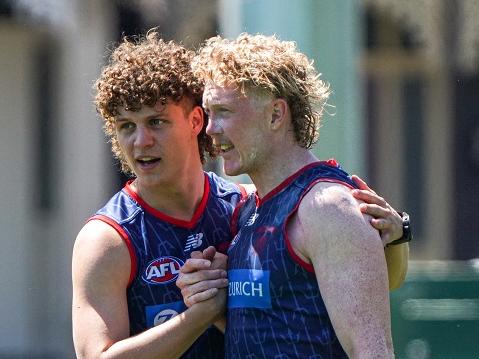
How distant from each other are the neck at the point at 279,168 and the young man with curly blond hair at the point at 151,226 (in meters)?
0.31

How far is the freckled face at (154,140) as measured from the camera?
14.5ft

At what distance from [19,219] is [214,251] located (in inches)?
393

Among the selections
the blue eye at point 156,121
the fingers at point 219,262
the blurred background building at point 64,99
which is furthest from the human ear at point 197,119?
the blurred background building at point 64,99

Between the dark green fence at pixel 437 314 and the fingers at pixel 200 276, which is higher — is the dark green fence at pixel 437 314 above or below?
below

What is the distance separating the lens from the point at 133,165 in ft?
14.6

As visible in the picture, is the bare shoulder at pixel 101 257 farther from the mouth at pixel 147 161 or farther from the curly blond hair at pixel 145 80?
the curly blond hair at pixel 145 80

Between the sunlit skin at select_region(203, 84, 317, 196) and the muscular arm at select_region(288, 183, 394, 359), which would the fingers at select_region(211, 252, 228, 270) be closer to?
the sunlit skin at select_region(203, 84, 317, 196)

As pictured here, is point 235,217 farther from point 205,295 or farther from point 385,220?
point 385,220

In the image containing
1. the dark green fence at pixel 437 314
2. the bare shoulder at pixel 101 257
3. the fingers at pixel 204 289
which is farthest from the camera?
the dark green fence at pixel 437 314

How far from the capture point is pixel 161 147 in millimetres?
4438

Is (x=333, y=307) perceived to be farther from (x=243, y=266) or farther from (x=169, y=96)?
(x=169, y=96)

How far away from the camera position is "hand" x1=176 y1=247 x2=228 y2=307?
13.6ft

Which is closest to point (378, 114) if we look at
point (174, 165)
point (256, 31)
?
point (256, 31)

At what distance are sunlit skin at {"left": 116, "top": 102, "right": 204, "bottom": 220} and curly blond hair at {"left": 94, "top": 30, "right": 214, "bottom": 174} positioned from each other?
0.03 m
